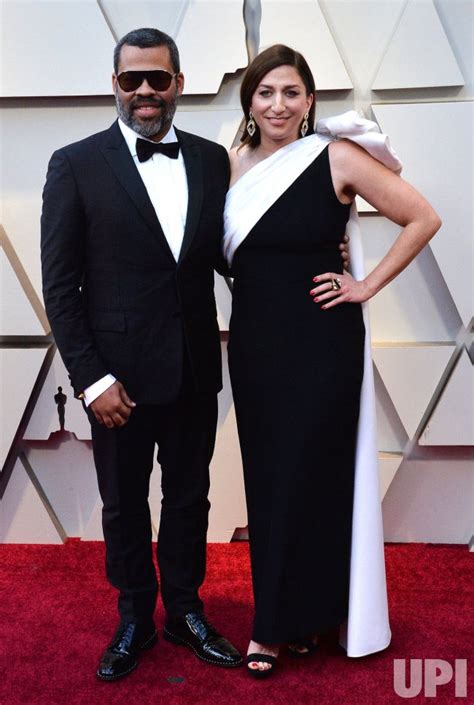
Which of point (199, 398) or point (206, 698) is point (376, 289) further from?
point (206, 698)

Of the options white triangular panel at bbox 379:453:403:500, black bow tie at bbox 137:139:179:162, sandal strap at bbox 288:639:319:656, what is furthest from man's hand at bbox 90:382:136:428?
white triangular panel at bbox 379:453:403:500

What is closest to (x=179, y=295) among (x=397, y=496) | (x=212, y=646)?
(x=212, y=646)

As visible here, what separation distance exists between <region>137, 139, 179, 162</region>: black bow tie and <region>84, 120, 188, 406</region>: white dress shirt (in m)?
0.02

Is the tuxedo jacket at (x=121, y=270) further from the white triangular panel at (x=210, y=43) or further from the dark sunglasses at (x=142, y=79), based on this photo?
the white triangular panel at (x=210, y=43)

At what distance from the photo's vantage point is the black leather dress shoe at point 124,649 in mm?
2422

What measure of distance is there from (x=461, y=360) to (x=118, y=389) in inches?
58.1

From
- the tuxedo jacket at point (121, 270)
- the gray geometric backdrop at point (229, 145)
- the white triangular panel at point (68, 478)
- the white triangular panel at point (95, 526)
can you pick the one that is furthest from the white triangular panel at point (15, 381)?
the tuxedo jacket at point (121, 270)

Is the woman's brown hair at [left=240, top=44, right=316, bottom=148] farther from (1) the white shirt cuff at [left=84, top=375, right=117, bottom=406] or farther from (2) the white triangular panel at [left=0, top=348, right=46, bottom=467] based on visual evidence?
(2) the white triangular panel at [left=0, top=348, right=46, bottom=467]

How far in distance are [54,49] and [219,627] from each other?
2.04m

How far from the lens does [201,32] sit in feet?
10.4

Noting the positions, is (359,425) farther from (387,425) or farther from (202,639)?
(387,425)

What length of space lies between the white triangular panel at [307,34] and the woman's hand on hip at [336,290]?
1.06 m

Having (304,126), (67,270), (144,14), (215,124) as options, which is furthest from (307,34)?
(67,270)

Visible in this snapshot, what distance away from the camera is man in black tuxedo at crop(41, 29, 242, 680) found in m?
2.29
